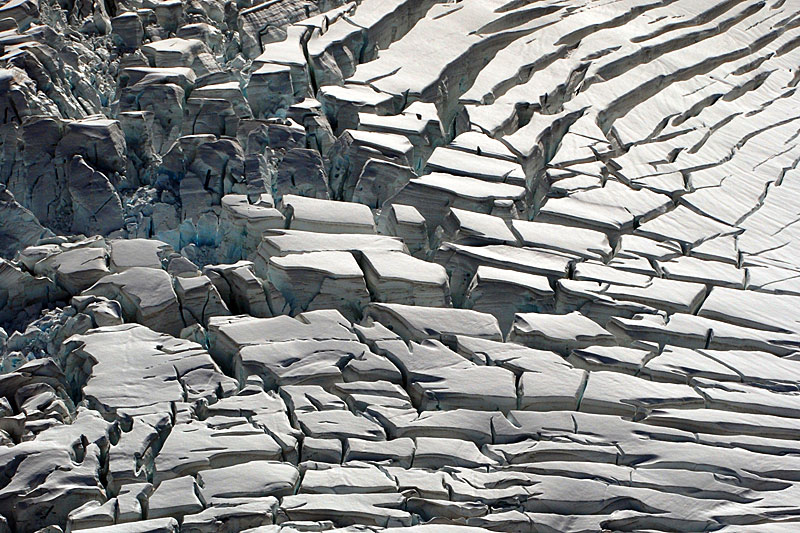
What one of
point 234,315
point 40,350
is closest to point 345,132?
point 234,315

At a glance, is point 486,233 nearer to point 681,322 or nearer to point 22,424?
point 681,322

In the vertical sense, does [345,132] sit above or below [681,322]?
above

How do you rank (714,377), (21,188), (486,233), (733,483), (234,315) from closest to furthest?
(733,483)
(714,377)
(234,315)
(486,233)
(21,188)

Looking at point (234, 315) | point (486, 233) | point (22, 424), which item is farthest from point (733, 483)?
point (22, 424)

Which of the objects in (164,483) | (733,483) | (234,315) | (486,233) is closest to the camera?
(164,483)

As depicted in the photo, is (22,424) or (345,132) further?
(345,132)

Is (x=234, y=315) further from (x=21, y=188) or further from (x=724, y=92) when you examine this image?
(x=724, y=92)
